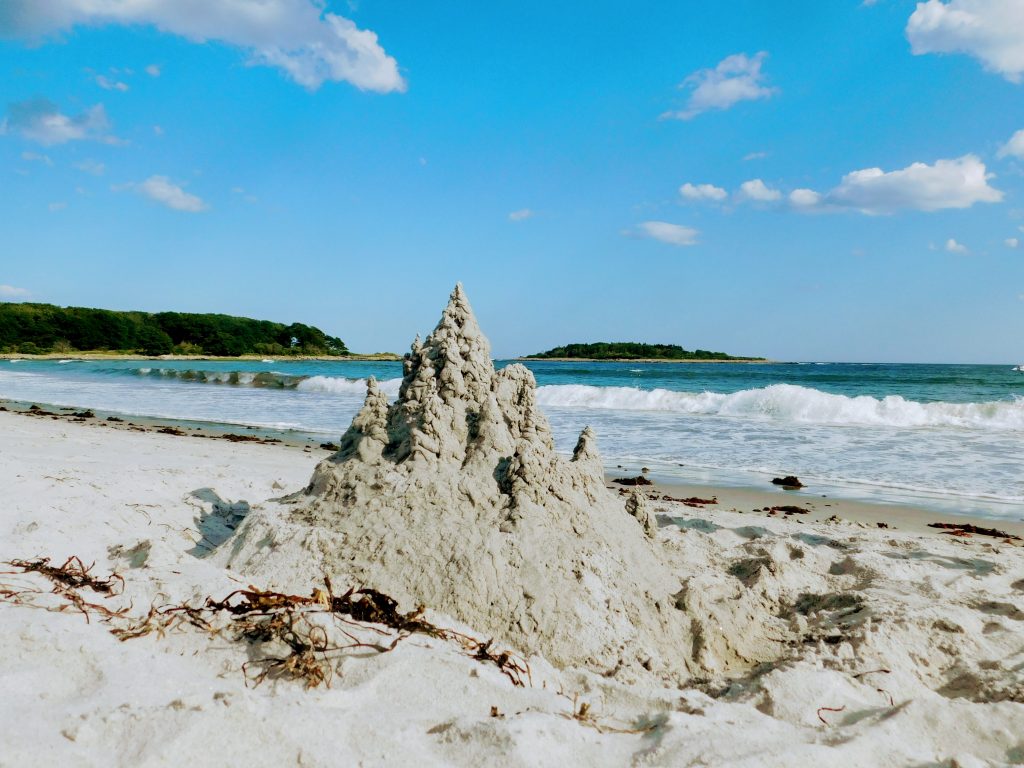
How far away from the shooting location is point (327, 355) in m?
86.5

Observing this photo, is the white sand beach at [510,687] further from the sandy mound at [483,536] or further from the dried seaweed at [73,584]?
the sandy mound at [483,536]

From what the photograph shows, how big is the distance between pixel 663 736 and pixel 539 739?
15.4 inches

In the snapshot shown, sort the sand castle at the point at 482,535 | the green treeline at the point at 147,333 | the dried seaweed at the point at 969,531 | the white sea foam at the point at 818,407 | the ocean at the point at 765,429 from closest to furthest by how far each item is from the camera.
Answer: the sand castle at the point at 482,535 < the dried seaweed at the point at 969,531 < the ocean at the point at 765,429 < the white sea foam at the point at 818,407 < the green treeline at the point at 147,333

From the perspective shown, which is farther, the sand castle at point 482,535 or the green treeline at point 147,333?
the green treeline at point 147,333

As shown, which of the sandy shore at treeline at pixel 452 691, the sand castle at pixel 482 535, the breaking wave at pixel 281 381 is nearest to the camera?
the sandy shore at treeline at pixel 452 691

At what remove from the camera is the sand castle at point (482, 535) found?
2.74m

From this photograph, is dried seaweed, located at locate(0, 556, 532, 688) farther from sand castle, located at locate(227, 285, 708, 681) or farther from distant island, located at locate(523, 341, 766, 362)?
distant island, located at locate(523, 341, 766, 362)

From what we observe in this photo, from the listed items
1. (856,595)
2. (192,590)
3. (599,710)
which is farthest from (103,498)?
(856,595)

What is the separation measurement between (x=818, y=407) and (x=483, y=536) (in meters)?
16.8

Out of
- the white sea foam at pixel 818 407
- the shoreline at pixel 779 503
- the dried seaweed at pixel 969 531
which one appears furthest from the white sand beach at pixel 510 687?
the white sea foam at pixel 818 407

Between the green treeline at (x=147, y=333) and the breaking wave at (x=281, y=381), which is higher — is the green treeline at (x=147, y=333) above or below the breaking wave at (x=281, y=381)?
above

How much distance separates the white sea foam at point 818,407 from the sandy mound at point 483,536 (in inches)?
563

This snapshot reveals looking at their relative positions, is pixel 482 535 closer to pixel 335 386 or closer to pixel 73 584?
pixel 73 584

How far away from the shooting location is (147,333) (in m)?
77.9
